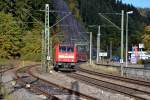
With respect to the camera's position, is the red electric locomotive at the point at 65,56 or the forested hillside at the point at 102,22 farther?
the forested hillside at the point at 102,22

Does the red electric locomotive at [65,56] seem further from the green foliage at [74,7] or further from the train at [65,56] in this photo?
the green foliage at [74,7]

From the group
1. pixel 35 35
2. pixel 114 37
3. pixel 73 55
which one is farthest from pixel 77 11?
pixel 73 55

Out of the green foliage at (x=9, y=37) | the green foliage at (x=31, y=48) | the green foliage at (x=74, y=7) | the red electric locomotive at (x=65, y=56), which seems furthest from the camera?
the green foliage at (x=74, y=7)

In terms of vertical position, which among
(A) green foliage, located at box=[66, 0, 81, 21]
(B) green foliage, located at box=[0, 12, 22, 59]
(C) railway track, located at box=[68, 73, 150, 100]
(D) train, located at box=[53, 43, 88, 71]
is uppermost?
(A) green foliage, located at box=[66, 0, 81, 21]

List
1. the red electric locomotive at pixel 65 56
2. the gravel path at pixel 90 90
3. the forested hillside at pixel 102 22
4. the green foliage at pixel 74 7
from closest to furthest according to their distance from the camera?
the gravel path at pixel 90 90 → the red electric locomotive at pixel 65 56 → the forested hillside at pixel 102 22 → the green foliage at pixel 74 7

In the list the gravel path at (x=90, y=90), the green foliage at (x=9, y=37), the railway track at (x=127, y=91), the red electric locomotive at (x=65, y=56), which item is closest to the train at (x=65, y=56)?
the red electric locomotive at (x=65, y=56)

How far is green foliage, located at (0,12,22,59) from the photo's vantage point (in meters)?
88.7

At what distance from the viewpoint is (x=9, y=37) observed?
89.6 meters

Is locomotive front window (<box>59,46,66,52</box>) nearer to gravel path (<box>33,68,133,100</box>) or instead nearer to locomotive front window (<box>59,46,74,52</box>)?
locomotive front window (<box>59,46,74,52</box>)

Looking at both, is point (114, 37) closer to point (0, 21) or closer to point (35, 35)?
point (35, 35)

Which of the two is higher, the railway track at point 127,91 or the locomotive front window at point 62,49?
the locomotive front window at point 62,49

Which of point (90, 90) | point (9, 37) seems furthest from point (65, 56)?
point (9, 37)

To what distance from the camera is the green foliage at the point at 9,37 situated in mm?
88688

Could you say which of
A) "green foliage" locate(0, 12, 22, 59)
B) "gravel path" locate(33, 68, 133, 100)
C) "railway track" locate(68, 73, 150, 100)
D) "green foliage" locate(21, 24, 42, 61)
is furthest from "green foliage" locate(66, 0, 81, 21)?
"railway track" locate(68, 73, 150, 100)
